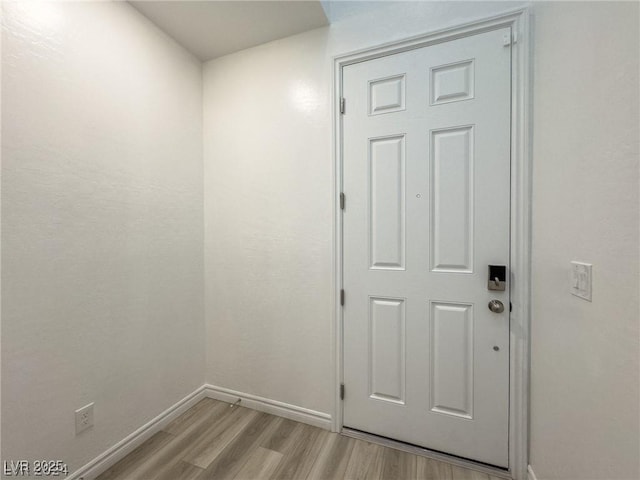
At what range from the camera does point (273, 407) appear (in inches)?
73.7

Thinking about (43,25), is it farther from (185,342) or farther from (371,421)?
(371,421)

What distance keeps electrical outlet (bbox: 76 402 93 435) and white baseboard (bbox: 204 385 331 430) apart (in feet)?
2.63

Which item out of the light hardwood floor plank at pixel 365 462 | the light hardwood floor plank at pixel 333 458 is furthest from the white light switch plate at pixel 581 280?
the light hardwood floor plank at pixel 333 458

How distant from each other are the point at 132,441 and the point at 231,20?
2.53 meters

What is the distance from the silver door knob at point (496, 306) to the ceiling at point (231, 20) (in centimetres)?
186

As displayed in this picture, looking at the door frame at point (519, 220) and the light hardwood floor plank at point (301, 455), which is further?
the light hardwood floor plank at point (301, 455)

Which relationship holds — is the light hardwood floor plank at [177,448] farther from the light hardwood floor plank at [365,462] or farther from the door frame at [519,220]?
the door frame at [519,220]

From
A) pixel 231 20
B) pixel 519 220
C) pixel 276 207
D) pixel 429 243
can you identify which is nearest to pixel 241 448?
pixel 276 207

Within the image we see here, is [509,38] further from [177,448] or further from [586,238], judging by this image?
[177,448]

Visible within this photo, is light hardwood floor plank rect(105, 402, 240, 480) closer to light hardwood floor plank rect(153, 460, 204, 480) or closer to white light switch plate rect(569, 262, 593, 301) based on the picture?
light hardwood floor plank rect(153, 460, 204, 480)

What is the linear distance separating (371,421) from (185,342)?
134 centimetres

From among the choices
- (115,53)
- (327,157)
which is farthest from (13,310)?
(327,157)

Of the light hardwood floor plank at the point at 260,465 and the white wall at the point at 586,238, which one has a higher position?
the white wall at the point at 586,238

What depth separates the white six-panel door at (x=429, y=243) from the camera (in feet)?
4.53
